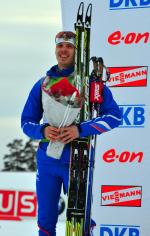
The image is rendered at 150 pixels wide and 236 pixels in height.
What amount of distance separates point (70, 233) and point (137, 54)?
5.56 ft

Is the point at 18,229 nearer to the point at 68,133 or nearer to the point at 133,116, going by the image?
the point at 133,116

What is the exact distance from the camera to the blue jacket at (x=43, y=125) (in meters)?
4.61

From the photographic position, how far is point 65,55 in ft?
15.7

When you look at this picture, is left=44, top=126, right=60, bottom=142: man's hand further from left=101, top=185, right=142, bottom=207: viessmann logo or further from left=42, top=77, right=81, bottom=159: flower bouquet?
left=101, top=185, right=142, bottom=207: viessmann logo

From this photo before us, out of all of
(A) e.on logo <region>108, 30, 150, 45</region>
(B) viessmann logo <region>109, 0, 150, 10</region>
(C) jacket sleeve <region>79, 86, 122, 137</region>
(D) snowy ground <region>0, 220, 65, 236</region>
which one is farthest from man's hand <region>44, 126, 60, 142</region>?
(D) snowy ground <region>0, 220, 65, 236</region>

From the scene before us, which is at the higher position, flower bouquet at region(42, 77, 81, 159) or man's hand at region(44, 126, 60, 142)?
flower bouquet at region(42, 77, 81, 159)

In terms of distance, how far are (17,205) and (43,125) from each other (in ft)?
20.3

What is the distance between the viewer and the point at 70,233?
467cm

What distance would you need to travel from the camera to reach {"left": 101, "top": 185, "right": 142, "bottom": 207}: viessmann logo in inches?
226

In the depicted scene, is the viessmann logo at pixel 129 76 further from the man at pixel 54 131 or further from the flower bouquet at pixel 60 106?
the flower bouquet at pixel 60 106

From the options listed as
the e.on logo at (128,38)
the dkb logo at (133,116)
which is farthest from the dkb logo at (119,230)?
the e.on logo at (128,38)

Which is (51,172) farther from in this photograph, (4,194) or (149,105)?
(4,194)

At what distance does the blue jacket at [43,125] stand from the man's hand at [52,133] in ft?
0.19

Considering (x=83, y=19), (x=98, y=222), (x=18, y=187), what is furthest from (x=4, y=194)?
(x=83, y=19)
